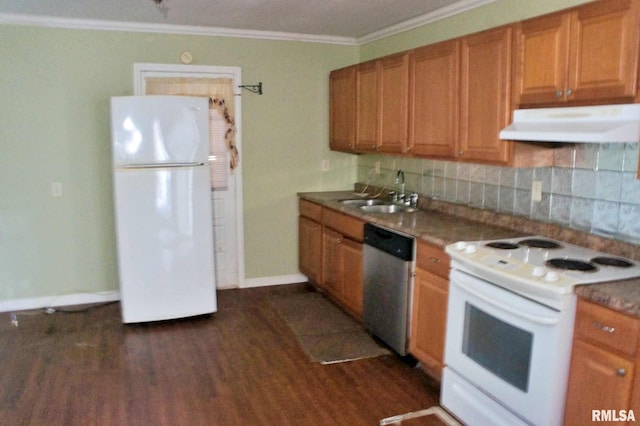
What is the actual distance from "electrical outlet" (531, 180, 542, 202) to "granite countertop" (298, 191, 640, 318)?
0.14 meters

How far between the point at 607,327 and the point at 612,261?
0.54 meters

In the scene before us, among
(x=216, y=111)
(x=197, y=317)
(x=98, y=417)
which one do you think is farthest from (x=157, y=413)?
(x=216, y=111)

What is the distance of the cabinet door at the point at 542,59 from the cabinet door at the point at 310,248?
7.52 feet

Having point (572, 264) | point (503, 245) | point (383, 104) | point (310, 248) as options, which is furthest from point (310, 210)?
point (572, 264)

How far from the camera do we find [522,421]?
2.16 m

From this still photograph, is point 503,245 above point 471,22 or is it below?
below

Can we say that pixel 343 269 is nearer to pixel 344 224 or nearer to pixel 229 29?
pixel 344 224

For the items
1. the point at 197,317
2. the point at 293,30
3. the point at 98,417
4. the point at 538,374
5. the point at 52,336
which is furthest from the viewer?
the point at 293,30

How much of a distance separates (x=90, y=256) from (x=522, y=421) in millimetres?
3659

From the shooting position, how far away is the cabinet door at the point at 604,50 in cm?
202

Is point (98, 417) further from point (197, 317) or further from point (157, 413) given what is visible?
point (197, 317)

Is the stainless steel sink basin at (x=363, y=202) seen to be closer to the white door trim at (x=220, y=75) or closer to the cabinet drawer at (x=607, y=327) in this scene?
the white door trim at (x=220, y=75)

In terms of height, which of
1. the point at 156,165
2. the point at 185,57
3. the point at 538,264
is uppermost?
→ the point at 185,57

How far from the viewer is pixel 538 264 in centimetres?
223
